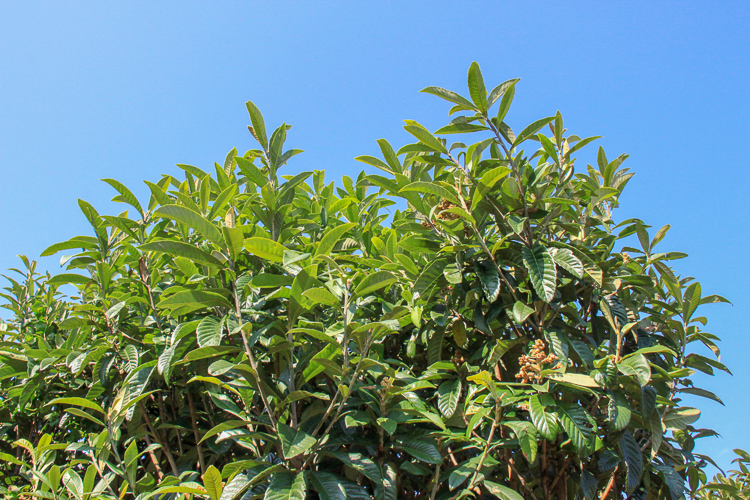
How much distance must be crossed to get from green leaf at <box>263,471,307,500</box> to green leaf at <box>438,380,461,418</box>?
2.09 ft

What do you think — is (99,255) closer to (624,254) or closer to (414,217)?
(414,217)

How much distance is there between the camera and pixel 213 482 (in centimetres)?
188

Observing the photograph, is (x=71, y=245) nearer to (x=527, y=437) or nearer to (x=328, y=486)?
(x=328, y=486)

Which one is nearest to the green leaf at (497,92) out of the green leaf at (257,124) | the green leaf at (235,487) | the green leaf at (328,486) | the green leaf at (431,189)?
the green leaf at (431,189)

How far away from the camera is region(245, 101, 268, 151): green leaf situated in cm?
265

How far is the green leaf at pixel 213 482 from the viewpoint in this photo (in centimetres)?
186

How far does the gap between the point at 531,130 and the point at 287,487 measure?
186cm

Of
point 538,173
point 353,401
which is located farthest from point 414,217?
point 353,401

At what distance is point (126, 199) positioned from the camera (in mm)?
2762

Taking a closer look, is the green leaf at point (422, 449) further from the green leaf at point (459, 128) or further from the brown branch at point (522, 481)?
the green leaf at point (459, 128)

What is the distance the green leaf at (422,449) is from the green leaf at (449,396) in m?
0.16

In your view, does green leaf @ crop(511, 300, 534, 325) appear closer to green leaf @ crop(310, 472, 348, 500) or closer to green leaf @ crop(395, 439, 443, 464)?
green leaf @ crop(395, 439, 443, 464)

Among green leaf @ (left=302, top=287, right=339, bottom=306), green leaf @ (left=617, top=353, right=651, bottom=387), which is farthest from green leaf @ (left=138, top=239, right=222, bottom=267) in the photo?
green leaf @ (left=617, top=353, right=651, bottom=387)

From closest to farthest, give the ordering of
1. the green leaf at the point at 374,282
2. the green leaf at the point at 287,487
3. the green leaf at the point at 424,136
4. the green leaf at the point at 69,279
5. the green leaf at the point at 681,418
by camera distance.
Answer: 1. the green leaf at the point at 287,487
2. the green leaf at the point at 374,282
3. the green leaf at the point at 681,418
4. the green leaf at the point at 424,136
5. the green leaf at the point at 69,279
